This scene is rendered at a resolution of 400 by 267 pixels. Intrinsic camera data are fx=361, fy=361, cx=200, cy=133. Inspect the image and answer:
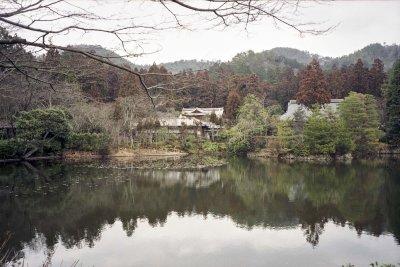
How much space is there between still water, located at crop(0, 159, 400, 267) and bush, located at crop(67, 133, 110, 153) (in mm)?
4728

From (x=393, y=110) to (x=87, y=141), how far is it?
64.2ft

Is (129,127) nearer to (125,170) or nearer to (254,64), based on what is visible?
(125,170)

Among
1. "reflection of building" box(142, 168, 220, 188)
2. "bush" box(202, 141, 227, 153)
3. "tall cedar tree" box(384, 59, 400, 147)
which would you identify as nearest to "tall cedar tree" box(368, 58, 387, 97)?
"tall cedar tree" box(384, 59, 400, 147)

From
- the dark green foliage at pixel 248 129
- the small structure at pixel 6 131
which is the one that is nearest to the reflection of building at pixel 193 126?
the dark green foliage at pixel 248 129

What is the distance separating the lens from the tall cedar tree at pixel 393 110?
75.6 ft

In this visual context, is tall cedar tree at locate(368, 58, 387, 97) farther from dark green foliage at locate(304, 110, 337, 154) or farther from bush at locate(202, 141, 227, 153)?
bush at locate(202, 141, 227, 153)

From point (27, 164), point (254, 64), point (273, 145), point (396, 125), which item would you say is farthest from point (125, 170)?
point (254, 64)

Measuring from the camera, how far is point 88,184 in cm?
1302

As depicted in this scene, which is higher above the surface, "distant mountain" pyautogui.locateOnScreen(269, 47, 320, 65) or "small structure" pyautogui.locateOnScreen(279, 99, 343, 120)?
"distant mountain" pyautogui.locateOnScreen(269, 47, 320, 65)

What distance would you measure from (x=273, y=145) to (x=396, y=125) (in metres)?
7.85

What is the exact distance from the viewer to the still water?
22.6ft

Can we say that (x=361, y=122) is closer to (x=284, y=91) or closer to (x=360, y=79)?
(x=360, y=79)

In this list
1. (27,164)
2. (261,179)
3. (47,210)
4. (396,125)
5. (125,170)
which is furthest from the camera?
(396,125)

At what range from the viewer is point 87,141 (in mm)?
21062
